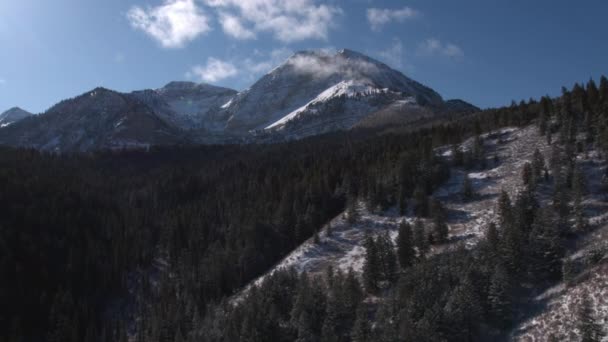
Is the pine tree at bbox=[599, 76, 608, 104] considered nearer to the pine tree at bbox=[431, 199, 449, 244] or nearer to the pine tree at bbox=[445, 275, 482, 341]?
the pine tree at bbox=[431, 199, 449, 244]

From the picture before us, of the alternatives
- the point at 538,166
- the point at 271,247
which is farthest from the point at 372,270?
the point at 271,247

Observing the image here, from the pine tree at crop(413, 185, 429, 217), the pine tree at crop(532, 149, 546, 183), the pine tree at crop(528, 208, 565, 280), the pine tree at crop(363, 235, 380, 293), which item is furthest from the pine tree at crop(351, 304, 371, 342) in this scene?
the pine tree at crop(532, 149, 546, 183)

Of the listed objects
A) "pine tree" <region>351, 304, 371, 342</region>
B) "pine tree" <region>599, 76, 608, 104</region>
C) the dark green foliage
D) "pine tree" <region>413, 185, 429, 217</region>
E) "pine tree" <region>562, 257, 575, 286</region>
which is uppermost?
"pine tree" <region>599, 76, 608, 104</region>

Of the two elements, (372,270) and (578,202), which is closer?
(578,202)

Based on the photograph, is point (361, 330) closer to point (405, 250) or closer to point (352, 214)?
point (405, 250)

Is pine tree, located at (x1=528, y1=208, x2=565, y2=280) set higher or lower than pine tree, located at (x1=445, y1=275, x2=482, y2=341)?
higher

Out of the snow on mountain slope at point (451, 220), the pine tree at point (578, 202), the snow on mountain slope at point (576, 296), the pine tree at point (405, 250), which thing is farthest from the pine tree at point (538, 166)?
the pine tree at point (405, 250)
